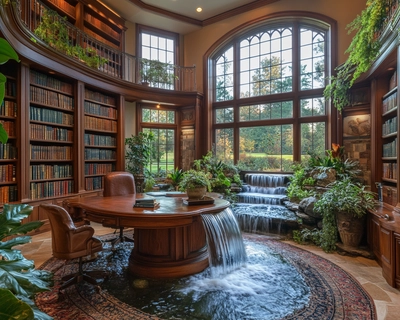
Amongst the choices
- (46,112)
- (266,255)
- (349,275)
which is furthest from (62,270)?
(349,275)

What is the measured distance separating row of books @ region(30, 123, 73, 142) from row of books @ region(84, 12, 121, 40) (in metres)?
3.09

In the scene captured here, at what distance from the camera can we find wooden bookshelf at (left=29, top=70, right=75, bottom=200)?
14.8 feet

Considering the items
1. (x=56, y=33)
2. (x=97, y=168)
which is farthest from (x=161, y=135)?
(x=56, y=33)

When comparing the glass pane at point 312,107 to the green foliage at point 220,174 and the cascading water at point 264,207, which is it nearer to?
the cascading water at point 264,207

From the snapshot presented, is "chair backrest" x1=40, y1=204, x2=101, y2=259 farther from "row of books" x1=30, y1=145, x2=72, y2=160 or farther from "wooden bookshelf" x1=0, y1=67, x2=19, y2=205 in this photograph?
"row of books" x1=30, y1=145, x2=72, y2=160

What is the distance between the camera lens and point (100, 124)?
19.5 ft

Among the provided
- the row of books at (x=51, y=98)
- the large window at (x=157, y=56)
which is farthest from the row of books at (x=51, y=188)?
the large window at (x=157, y=56)

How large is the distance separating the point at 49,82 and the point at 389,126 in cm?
600

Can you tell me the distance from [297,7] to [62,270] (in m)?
7.42

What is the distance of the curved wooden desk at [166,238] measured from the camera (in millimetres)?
2594

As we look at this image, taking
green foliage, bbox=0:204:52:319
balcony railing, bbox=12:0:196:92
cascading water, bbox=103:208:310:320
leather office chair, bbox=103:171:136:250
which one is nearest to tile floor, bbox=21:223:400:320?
cascading water, bbox=103:208:310:320

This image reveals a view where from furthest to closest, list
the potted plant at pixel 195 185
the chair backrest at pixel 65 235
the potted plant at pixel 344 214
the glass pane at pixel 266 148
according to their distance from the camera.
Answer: the glass pane at pixel 266 148 < the potted plant at pixel 344 214 < the potted plant at pixel 195 185 < the chair backrest at pixel 65 235

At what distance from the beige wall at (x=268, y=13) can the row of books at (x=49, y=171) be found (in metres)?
4.45

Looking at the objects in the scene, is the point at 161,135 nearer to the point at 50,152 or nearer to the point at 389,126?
the point at 50,152
